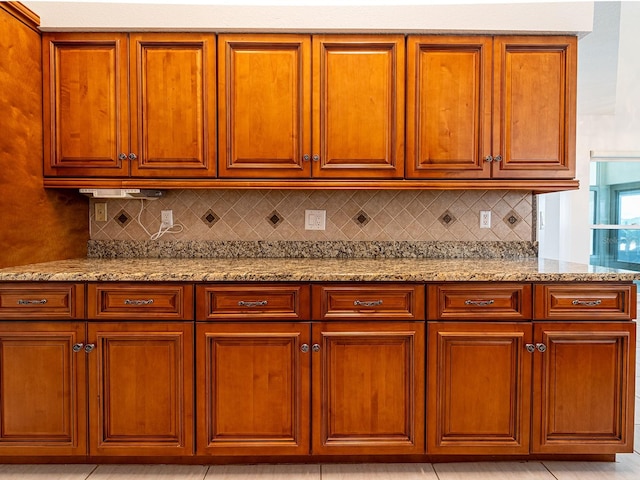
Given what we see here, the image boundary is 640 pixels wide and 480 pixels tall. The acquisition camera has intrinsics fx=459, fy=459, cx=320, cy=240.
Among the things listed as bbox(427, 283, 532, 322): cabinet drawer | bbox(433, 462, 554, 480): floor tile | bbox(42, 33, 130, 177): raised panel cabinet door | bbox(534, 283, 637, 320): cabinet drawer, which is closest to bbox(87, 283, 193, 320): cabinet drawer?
bbox(42, 33, 130, 177): raised panel cabinet door

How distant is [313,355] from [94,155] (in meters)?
1.41

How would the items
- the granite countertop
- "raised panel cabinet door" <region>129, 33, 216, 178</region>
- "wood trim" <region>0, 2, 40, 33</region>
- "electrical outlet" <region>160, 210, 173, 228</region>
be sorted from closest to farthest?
the granite countertop < "wood trim" <region>0, 2, 40, 33</region> < "raised panel cabinet door" <region>129, 33, 216, 178</region> < "electrical outlet" <region>160, 210, 173, 228</region>

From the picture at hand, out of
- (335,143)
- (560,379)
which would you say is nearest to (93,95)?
(335,143)

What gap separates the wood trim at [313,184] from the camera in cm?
220

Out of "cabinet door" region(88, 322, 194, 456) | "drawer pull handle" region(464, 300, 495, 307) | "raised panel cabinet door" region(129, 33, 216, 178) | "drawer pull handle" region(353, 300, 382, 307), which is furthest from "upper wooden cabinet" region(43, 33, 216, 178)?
"drawer pull handle" region(464, 300, 495, 307)

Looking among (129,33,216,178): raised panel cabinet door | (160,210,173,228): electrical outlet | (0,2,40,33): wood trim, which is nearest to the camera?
(0,2,40,33): wood trim

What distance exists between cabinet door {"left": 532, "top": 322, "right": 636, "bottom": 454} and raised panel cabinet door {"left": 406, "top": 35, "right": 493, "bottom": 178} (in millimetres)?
882

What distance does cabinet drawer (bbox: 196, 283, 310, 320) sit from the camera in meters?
1.87

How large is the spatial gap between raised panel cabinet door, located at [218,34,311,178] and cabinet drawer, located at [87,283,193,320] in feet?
2.23

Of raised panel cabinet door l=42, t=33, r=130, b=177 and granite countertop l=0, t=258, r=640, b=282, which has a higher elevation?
raised panel cabinet door l=42, t=33, r=130, b=177

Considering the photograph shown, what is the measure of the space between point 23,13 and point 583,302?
8.92ft

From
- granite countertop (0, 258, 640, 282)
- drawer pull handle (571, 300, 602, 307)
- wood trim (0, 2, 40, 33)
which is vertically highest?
wood trim (0, 2, 40, 33)

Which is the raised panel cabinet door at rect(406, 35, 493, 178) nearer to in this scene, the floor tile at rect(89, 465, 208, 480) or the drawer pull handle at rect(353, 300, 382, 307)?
the drawer pull handle at rect(353, 300, 382, 307)

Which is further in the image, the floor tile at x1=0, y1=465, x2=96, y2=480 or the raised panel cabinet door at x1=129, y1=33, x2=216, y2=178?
the raised panel cabinet door at x1=129, y1=33, x2=216, y2=178
